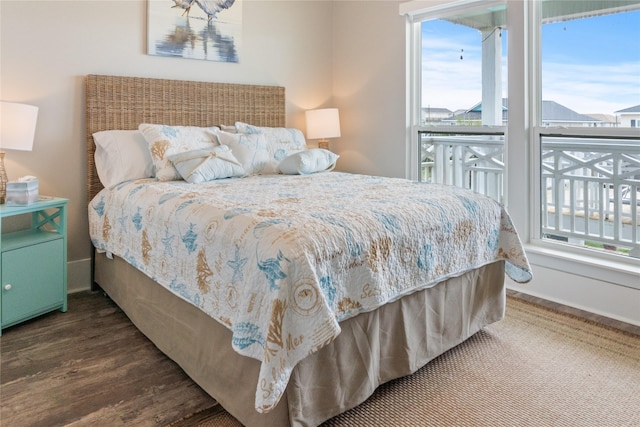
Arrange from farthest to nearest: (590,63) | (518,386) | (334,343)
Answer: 1. (590,63)
2. (518,386)
3. (334,343)

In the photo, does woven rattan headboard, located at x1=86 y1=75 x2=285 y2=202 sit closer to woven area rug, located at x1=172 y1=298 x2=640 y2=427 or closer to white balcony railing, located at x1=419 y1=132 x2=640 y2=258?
white balcony railing, located at x1=419 y1=132 x2=640 y2=258

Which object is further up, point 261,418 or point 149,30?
point 149,30

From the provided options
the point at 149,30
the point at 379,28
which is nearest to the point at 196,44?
the point at 149,30

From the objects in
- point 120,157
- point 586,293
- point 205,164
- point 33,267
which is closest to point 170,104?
point 120,157

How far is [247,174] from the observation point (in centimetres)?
311

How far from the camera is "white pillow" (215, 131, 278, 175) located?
311 cm

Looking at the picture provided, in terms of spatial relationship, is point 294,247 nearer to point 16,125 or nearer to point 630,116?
point 16,125

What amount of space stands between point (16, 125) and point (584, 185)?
3438mm

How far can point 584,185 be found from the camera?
118 inches

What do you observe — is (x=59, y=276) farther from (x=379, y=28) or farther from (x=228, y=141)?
(x=379, y=28)

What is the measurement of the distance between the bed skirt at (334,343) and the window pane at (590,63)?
1.27 m

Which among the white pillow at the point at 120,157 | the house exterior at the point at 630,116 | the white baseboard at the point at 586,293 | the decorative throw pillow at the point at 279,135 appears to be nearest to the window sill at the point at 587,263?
the white baseboard at the point at 586,293

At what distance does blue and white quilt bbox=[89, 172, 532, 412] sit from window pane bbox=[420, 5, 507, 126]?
1.25 m

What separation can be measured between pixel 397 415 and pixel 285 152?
216cm
